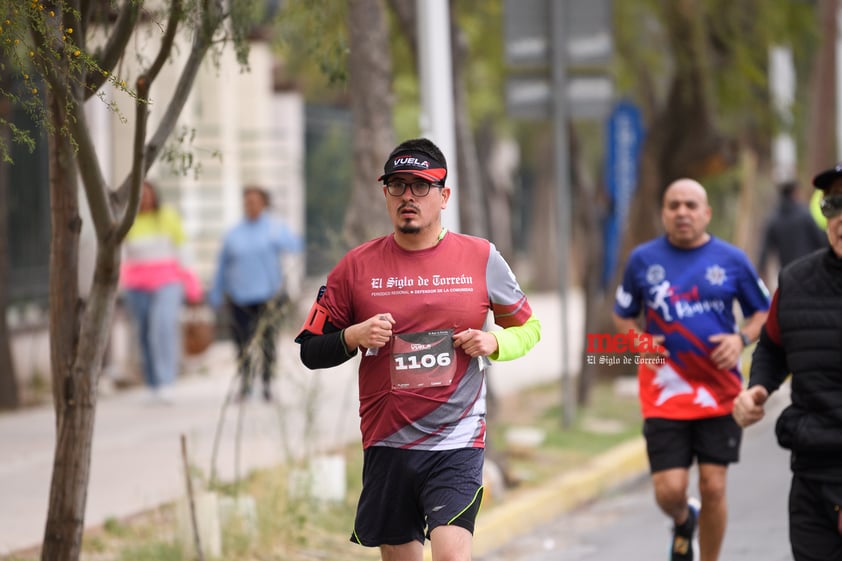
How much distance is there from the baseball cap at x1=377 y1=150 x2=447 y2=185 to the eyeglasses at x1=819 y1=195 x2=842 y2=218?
1348mm

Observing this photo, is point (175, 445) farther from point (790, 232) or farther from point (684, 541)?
point (790, 232)

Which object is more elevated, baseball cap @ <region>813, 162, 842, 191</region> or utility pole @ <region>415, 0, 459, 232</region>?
utility pole @ <region>415, 0, 459, 232</region>

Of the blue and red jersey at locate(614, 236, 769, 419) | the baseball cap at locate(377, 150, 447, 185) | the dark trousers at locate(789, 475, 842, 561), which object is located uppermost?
the baseball cap at locate(377, 150, 447, 185)

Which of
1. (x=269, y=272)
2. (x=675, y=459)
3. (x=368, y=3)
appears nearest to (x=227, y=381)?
(x=269, y=272)

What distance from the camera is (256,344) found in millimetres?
8102

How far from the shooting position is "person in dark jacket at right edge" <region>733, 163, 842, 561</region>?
16.1 ft

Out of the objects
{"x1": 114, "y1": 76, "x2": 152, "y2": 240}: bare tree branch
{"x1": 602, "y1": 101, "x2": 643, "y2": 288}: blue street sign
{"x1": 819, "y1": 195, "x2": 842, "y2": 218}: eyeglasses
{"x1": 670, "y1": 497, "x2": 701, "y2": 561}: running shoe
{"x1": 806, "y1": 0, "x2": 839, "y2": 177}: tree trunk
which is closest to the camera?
{"x1": 819, "y1": 195, "x2": 842, "y2": 218}: eyeglasses

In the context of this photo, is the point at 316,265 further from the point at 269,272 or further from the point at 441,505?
the point at 441,505

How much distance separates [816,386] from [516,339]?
1095mm

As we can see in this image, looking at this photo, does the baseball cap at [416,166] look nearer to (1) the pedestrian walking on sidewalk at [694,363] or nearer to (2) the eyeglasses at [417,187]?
(2) the eyeglasses at [417,187]

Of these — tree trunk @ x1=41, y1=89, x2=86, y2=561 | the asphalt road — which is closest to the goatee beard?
tree trunk @ x1=41, y1=89, x2=86, y2=561

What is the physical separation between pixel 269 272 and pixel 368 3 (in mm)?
4294

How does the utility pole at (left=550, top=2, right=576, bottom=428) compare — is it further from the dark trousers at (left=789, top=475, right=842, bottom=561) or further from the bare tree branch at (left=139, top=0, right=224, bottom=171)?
the dark trousers at (left=789, top=475, right=842, bottom=561)

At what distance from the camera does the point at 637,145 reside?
17.5 meters
